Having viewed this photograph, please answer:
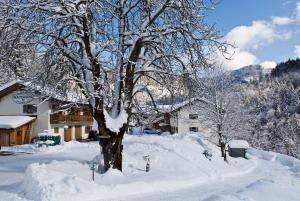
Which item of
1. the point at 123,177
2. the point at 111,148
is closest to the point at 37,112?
the point at 111,148

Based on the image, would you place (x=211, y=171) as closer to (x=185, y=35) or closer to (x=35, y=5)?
(x=185, y=35)

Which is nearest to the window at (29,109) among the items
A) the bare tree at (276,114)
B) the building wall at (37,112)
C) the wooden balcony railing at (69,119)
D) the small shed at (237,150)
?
the building wall at (37,112)

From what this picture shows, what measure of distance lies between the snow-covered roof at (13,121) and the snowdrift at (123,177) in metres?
21.0

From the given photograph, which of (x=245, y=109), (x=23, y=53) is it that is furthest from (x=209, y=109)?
(x=23, y=53)

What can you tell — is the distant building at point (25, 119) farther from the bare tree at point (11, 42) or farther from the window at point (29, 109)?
the bare tree at point (11, 42)

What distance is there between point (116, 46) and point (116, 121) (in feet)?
10.4

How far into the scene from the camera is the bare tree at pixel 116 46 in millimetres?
16013

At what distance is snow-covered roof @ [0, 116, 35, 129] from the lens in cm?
4281

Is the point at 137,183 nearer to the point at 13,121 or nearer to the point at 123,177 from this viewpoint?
the point at 123,177

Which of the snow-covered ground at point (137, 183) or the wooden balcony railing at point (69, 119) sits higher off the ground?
the wooden balcony railing at point (69, 119)

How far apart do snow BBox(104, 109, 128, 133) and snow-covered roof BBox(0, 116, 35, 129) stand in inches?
1116

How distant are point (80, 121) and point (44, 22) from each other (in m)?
39.4

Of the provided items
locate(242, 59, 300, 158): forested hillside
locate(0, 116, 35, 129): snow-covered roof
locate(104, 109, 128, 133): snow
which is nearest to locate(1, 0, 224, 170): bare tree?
locate(104, 109, 128, 133): snow

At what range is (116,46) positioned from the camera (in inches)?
667
